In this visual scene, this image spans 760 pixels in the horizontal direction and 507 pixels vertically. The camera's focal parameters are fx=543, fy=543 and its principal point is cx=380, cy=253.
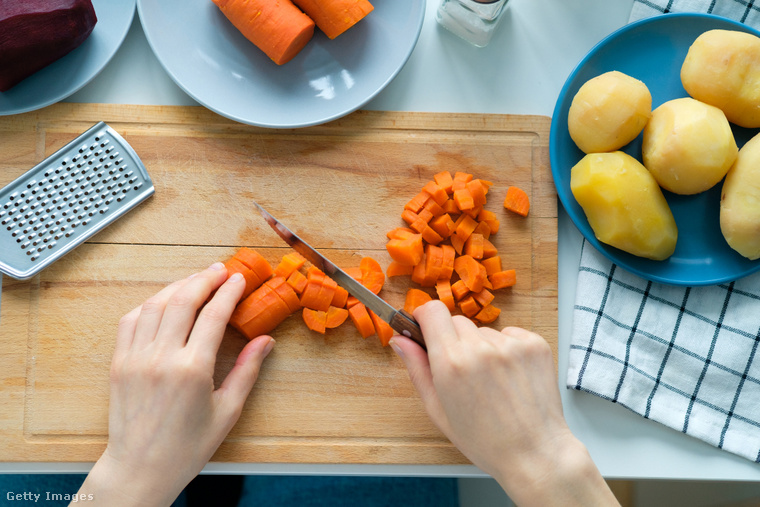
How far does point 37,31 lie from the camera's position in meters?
1.49

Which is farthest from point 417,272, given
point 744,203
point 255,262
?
point 744,203

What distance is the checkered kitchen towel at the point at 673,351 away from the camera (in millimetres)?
1639

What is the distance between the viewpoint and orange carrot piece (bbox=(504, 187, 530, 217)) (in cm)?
168

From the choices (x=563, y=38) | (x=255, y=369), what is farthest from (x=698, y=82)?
(x=255, y=369)

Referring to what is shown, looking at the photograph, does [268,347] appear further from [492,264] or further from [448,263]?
[492,264]

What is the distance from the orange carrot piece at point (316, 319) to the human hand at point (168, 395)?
179 mm

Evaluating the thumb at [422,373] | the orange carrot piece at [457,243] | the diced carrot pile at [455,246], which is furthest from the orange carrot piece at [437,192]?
the thumb at [422,373]

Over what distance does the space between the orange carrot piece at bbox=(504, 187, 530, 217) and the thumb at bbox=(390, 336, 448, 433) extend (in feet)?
1.78

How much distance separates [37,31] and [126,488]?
1.26 meters

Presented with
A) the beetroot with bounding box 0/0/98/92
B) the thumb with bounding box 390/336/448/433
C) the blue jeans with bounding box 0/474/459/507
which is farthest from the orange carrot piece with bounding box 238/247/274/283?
the blue jeans with bounding box 0/474/459/507

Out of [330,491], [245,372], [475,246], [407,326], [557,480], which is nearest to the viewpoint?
[557,480]

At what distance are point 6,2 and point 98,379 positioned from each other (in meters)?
1.07

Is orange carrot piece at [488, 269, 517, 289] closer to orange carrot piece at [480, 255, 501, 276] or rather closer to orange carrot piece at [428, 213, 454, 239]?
orange carrot piece at [480, 255, 501, 276]

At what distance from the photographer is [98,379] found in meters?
1.60
